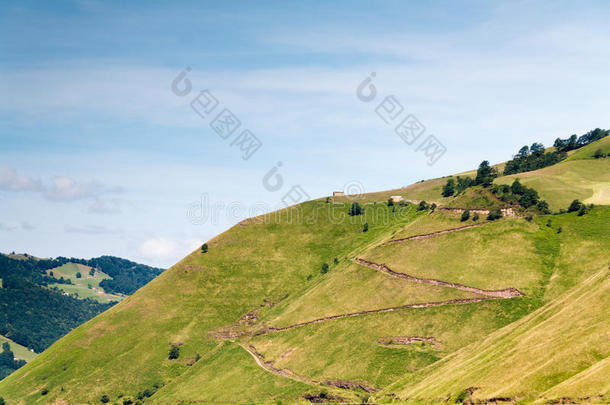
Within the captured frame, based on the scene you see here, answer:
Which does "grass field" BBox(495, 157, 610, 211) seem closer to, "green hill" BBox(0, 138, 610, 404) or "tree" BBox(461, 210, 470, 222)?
"green hill" BBox(0, 138, 610, 404)

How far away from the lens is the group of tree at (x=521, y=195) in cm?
17462

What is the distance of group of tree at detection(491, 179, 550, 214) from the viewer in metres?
175

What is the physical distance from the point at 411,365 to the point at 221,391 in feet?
173

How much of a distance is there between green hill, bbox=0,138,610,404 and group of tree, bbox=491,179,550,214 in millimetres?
2115

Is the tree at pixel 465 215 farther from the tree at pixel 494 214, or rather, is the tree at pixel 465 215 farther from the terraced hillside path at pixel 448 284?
the terraced hillside path at pixel 448 284

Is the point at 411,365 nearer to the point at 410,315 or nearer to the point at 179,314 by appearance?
the point at 410,315

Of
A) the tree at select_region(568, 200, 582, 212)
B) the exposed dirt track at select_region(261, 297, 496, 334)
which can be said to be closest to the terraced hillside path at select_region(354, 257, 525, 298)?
the exposed dirt track at select_region(261, 297, 496, 334)

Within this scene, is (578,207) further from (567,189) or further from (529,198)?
(567,189)

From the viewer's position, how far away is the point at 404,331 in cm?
14000

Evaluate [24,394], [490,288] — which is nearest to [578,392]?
[490,288]

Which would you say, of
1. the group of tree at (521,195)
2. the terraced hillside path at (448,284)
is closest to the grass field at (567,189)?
the group of tree at (521,195)

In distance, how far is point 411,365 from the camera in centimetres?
12688

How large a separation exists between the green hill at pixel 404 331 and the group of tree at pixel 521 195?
2115mm

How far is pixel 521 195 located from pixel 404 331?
71383mm
